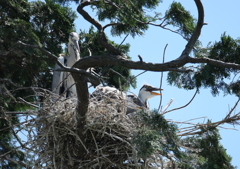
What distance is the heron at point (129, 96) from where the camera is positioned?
5452 mm

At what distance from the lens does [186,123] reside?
17.3 ft

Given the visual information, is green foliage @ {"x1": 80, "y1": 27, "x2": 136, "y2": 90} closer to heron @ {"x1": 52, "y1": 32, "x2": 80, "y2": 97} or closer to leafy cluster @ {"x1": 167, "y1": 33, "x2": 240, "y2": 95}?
heron @ {"x1": 52, "y1": 32, "x2": 80, "y2": 97}

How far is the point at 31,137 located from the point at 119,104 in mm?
906

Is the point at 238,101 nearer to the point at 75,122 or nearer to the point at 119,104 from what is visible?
the point at 119,104

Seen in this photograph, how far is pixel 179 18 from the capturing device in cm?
515

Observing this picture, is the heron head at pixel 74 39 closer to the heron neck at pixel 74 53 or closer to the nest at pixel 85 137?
the heron neck at pixel 74 53

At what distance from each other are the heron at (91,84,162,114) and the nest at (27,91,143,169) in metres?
0.21

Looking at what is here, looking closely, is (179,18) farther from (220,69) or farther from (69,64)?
(69,64)

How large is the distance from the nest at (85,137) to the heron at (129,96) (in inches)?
8.2

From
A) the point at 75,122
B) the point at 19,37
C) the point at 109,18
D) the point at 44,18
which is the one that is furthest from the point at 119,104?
the point at 44,18

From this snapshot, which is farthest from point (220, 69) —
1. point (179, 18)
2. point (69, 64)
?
point (69, 64)

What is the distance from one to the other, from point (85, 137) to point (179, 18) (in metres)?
1.44

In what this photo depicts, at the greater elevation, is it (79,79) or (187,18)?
(187,18)

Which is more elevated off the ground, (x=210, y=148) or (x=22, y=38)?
(x=22, y=38)
